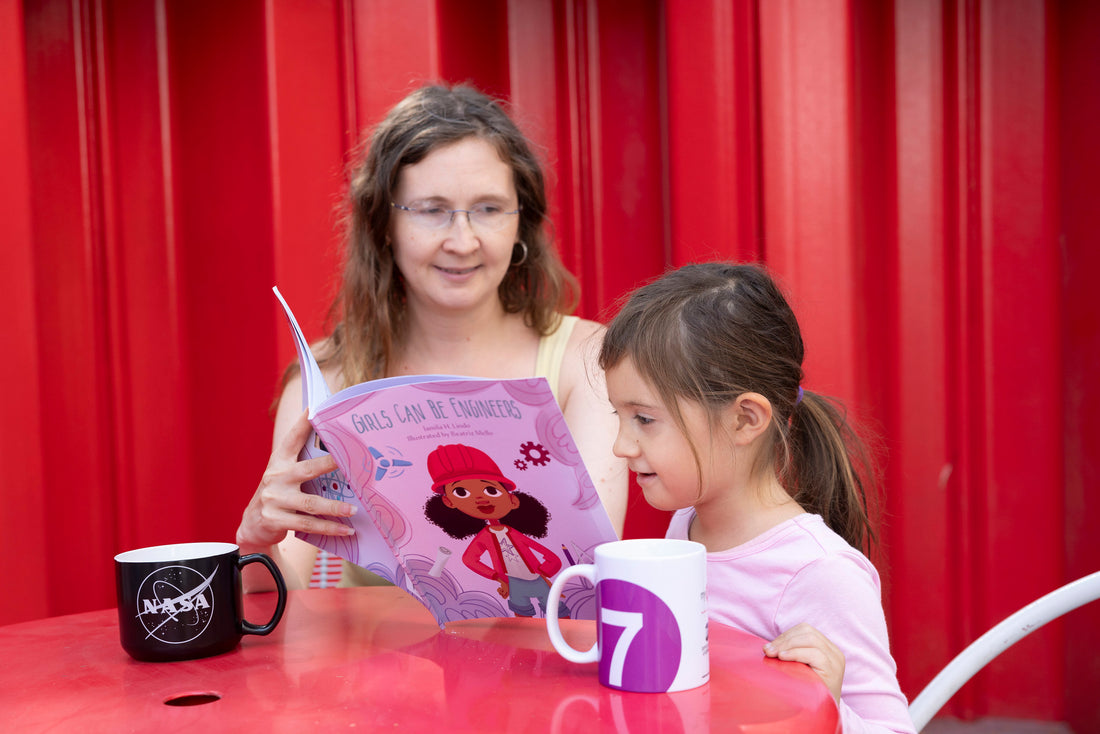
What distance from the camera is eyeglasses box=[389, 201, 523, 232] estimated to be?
1.52 metres

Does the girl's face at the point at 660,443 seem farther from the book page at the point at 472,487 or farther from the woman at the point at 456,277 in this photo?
the woman at the point at 456,277

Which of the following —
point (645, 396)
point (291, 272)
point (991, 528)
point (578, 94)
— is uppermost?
point (578, 94)

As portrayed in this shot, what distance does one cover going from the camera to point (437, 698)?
74 cm

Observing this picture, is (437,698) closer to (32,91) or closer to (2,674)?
(2,674)

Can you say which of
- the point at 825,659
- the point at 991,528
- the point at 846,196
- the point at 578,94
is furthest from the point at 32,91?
the point at 991,528

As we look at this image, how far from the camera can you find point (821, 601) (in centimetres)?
93

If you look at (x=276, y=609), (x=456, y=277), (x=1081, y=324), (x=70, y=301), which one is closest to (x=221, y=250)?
(x=70, y=301)

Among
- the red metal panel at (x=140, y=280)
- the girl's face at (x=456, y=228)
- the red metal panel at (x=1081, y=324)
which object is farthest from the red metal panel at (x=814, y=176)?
the red metal panel at (x=140, y=280)

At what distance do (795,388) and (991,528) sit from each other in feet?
2.64

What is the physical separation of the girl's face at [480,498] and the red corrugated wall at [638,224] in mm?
965

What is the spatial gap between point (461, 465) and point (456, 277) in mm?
731

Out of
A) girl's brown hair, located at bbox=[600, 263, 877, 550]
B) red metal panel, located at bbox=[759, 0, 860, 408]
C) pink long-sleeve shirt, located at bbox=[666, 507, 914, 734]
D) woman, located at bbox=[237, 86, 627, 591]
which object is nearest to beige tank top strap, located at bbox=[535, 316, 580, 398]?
woman, located at bbox=[237, 86, 627, 591]

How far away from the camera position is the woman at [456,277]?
1511 millimetres

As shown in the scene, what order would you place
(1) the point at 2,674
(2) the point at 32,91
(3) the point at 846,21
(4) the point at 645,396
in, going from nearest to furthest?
(1) the point at 2,674
(4) the point at 645,396
(3) the point at 846,21
(2) the point at 32,91
